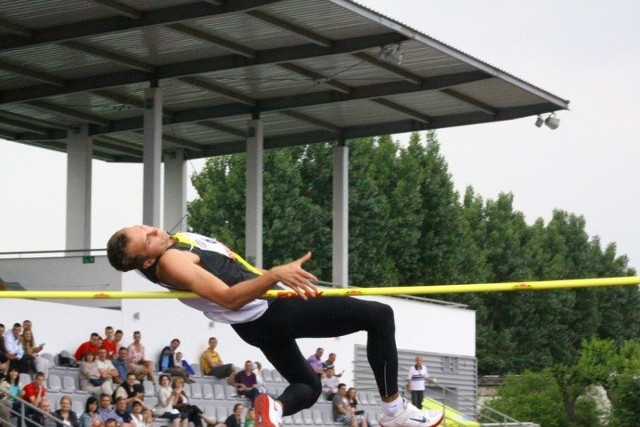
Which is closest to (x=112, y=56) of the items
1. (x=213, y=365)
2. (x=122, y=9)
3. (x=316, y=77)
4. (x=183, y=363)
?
(x=122, y=9)

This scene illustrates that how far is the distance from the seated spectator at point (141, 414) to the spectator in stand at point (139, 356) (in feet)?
5.91

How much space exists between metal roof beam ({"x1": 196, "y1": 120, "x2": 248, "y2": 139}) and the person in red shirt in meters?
10.4

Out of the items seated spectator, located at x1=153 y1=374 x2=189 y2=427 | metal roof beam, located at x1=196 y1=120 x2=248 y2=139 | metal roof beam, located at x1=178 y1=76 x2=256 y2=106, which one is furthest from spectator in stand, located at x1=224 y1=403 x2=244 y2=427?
metal roof beam, located at x1=196 y1=120 x2=248 y2=139

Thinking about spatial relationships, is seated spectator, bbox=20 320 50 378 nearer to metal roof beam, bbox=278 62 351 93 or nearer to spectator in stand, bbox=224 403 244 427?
spectator in stand, bbox=224 403 244 427

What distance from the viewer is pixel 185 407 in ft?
61.5

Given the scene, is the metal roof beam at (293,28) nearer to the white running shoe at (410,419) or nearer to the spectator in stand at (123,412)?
the spectator in stand at (123,412)

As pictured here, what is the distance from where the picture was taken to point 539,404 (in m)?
38.1

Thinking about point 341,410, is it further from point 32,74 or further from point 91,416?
point 32,74

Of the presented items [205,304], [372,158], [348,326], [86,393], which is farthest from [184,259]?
[372,158]

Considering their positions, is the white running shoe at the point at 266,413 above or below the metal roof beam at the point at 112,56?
below

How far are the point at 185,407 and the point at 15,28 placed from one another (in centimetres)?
598

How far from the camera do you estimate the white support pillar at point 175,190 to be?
29188mm

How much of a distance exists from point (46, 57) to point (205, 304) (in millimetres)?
15753

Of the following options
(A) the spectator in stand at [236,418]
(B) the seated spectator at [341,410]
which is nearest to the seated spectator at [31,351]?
(A) the spectator in stand at [236,418]
